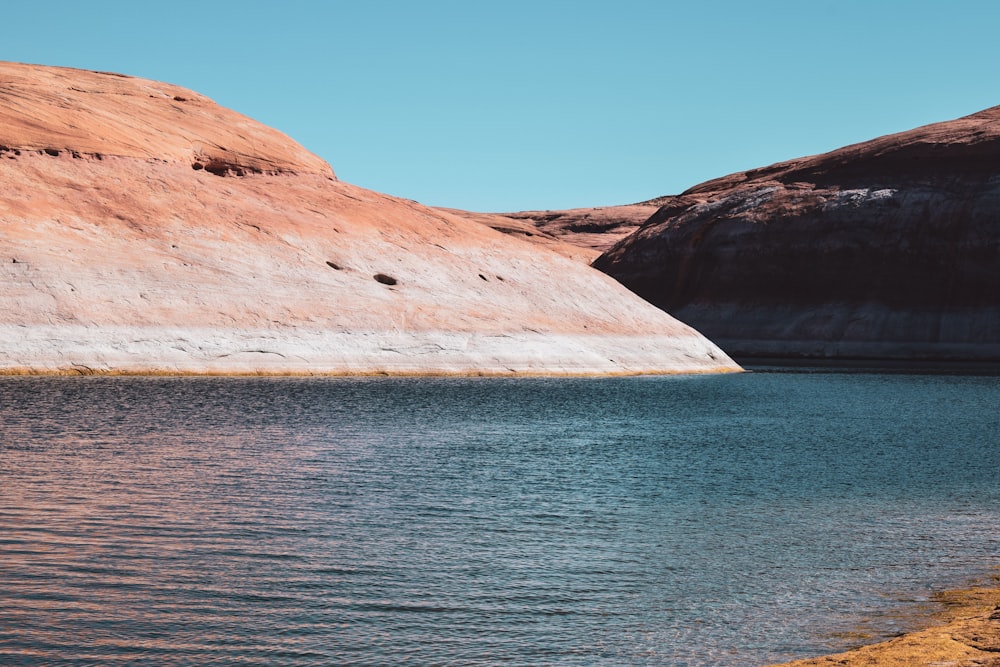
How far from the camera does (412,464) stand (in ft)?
72.0

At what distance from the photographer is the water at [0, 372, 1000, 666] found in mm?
10070

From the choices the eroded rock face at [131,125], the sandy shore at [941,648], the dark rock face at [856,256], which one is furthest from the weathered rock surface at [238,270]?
the sandy shore at [941,648]

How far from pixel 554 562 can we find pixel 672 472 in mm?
9150

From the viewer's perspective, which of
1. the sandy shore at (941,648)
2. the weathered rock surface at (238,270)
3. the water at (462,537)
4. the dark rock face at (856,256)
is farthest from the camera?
the dark rock face at (856,256)

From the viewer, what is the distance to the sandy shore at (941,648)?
8.45m

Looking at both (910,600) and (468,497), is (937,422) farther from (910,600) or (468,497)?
(910,600)

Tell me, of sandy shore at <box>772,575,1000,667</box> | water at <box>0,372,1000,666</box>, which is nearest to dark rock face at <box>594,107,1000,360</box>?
water at <box>0,372,1000,666</box>

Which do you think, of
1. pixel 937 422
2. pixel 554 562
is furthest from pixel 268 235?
pixel 554 562

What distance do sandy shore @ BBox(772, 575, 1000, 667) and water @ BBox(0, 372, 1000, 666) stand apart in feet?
2.20

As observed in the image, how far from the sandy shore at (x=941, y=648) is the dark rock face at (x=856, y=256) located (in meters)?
92.9

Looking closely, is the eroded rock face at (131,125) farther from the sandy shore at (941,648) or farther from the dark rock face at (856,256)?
the sandy shore at (941,648)

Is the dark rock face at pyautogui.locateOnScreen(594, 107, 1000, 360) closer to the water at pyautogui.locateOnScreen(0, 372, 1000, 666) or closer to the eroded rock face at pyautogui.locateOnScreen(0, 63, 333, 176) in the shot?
the eroded rock face at pyautogui.locateOnScreen(0, 63, 333, 176)

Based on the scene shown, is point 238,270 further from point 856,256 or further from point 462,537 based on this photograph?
point 856,256

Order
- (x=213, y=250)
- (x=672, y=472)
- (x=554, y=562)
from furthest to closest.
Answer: (x=213, y=250)
(x=672, y=472)
(x=554, y=562)
